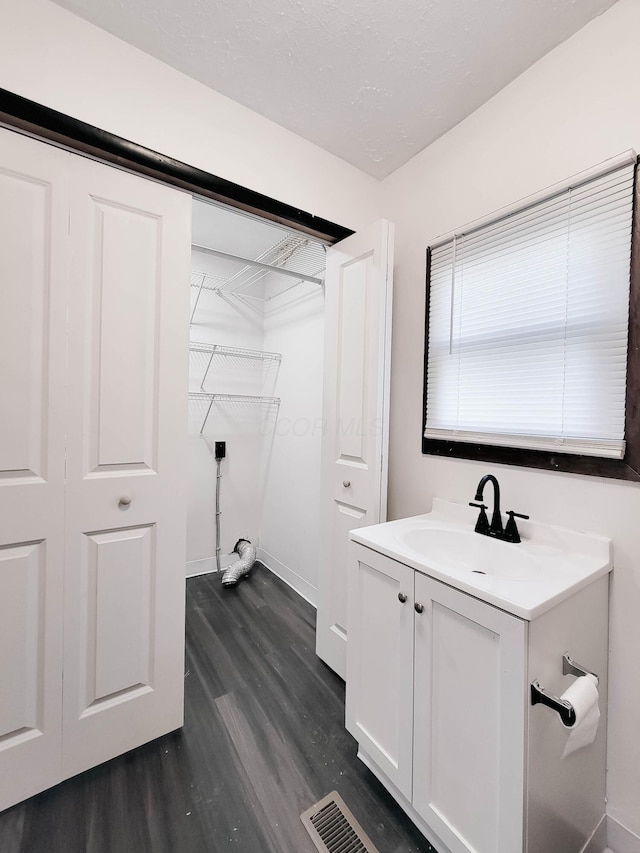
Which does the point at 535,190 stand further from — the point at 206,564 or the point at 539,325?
the point at 206,564

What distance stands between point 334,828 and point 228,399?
8.16ft

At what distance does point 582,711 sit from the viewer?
2.73 feet

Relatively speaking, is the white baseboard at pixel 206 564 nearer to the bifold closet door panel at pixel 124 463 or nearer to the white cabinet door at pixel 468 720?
the bifold closet door panel at pixel 124 463

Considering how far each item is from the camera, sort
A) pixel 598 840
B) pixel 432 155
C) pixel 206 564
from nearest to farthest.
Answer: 1. pixel 598 840
2. pixel 432 155
3. pixel 206 564

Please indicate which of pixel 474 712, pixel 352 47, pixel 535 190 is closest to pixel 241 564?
pixel 474 712

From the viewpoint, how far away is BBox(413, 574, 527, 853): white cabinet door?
0.84 metres

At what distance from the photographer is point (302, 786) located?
4.12 feet

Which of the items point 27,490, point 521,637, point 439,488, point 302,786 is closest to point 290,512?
point 439,488

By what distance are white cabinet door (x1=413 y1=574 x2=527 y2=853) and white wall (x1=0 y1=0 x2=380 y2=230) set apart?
5.65 feet

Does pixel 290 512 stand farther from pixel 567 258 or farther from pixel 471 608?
pixel 567 258

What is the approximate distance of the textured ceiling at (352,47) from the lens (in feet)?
3.79

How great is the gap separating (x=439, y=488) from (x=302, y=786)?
119 cm

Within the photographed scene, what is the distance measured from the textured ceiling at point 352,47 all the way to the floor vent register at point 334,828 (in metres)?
2.53

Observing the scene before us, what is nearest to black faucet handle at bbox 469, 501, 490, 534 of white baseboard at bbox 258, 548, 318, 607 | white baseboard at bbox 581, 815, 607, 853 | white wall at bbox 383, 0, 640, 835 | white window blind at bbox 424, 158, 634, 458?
white wall at bbox 383, 0, 640, 835
